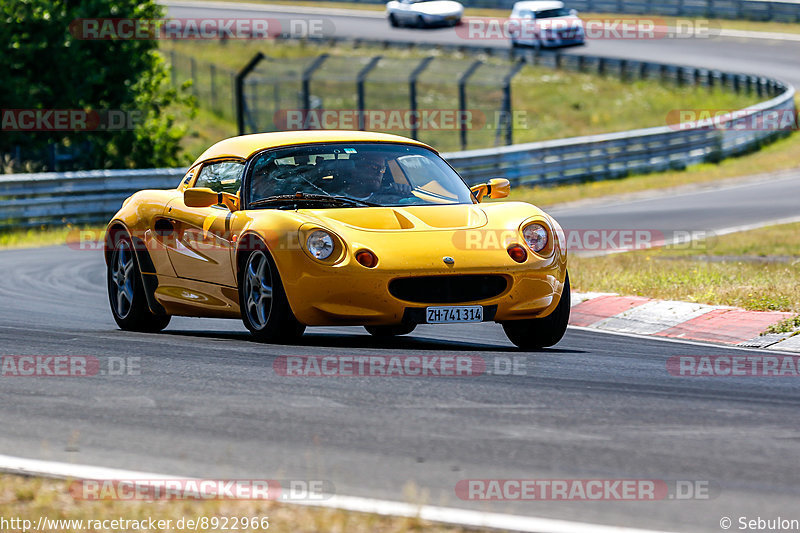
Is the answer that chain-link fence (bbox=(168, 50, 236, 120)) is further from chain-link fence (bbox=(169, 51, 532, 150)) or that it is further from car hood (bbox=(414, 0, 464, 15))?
car hood (bbox=(414, 0, 464, 15))

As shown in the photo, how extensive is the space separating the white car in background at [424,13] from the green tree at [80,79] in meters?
30.7

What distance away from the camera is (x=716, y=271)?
13727 mm

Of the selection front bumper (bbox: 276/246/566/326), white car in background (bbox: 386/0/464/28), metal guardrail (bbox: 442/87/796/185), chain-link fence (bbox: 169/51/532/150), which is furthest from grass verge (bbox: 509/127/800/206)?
white car in background (bbox: 386/0/464/28)

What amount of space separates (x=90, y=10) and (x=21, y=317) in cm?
1793

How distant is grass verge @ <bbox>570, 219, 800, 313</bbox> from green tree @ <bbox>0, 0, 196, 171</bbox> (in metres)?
13.9

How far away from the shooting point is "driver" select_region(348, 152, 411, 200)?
9242mm

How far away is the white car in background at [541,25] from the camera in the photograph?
52094 millimetres

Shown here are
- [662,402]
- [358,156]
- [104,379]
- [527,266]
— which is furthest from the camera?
[358,156]

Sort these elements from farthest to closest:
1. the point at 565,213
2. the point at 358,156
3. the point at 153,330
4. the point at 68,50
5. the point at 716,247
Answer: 1. the point at 68,50
2. the point at 565,213
3. the point at 716,247
4. the point at 153,330
5. the point at 358,156

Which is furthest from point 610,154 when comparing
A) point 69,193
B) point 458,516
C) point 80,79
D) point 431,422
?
point 458,516

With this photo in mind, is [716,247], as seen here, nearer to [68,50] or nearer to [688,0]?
[68,50]

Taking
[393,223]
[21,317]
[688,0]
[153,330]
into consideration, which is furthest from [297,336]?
[688,0]

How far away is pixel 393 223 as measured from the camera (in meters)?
8.75

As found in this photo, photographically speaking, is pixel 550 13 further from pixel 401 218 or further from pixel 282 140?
pixel 401 218
